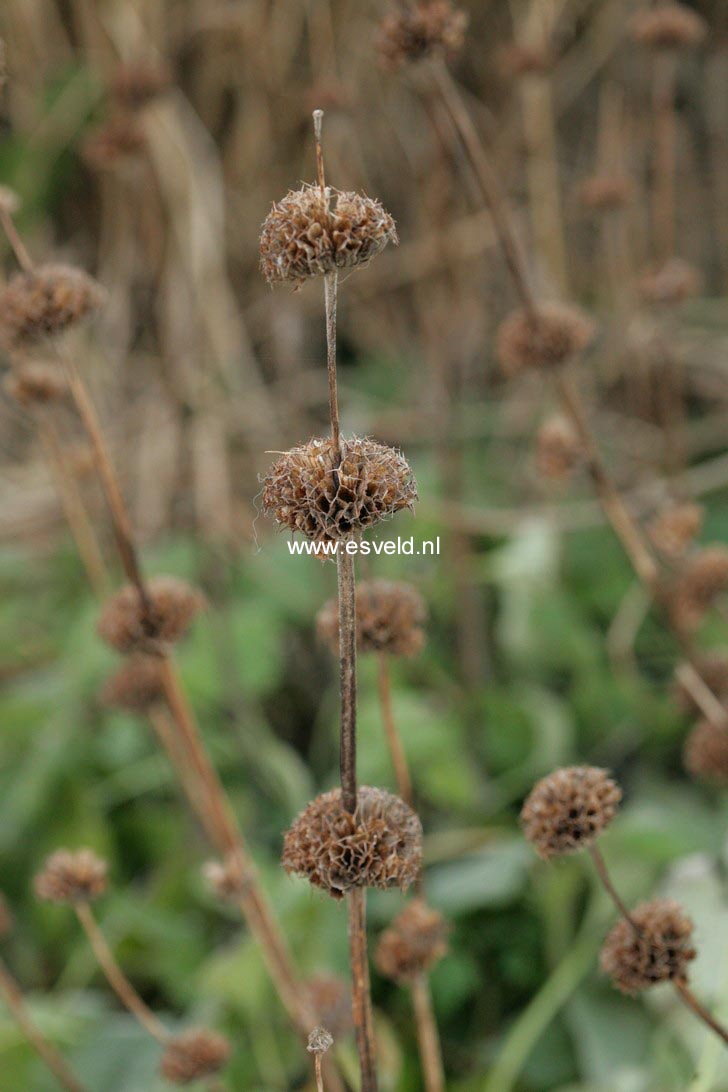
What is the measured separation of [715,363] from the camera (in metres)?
1.81

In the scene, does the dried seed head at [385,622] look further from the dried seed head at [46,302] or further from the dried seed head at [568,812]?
the dried seed head at [46,302]

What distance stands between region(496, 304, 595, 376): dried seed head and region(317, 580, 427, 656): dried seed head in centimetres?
31

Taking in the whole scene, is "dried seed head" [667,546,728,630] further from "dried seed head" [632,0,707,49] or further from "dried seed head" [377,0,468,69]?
"dried seed head" [632,0,707,49]

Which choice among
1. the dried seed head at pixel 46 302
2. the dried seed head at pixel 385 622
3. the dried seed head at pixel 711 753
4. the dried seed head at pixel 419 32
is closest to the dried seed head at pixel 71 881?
the dried seed head at pixel 385 622

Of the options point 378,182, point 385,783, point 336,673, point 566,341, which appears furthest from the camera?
point 378,182

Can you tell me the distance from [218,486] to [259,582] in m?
0.23

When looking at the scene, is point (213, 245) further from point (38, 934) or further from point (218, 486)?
point (38, 934)

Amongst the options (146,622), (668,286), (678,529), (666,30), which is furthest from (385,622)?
(666,30)

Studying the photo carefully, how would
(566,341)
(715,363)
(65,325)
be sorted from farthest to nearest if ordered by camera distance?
(715,363)
(566,341)
(65,325)

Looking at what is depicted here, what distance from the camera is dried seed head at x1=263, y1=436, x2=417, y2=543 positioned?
48 centimetres

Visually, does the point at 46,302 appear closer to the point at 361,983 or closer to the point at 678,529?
the point at 361,983

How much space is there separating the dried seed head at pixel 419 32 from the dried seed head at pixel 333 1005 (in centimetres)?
68

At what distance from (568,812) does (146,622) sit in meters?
0.32

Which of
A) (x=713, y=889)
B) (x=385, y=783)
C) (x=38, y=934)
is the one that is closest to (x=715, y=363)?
(x=385, y=783)
